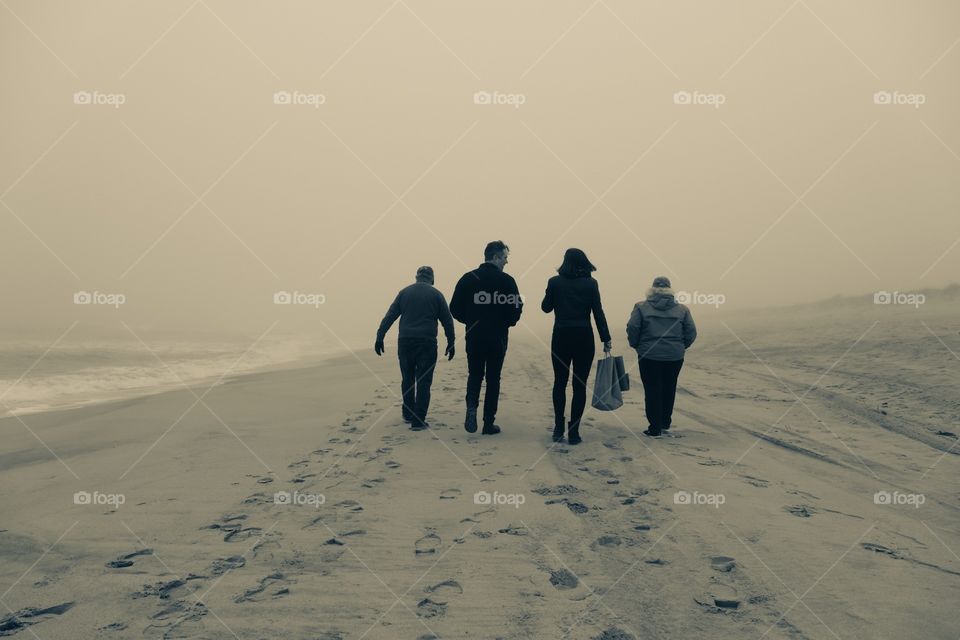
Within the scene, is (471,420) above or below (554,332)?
below

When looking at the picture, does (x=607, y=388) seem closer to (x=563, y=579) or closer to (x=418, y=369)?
(x=418, y=369)

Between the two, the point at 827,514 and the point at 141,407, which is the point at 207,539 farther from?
the point at 141,407

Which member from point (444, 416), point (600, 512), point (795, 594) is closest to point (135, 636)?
point (600, 512)

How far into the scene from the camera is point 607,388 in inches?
275

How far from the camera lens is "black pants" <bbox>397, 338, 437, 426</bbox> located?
24.8 ft

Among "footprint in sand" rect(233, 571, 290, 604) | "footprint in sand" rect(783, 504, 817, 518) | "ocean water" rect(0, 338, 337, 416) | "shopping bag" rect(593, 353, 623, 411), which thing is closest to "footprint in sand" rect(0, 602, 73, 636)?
"footprint in sand" rect(233, 571, 290, 604)

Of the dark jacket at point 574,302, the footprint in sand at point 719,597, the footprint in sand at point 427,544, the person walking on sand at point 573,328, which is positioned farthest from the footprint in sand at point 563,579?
the dark jacket at point 574,302

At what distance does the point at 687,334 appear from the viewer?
745cm

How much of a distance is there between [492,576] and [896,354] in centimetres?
1214

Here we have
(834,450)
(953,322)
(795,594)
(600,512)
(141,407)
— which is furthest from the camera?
(953,322)

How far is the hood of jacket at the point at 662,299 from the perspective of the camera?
7.39 metres

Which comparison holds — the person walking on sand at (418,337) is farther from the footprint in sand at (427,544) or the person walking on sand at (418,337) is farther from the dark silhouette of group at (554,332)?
the footprint in sand at (427,544)

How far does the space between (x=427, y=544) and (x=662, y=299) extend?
471 cm

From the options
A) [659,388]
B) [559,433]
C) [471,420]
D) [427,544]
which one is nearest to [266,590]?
[427,544]
